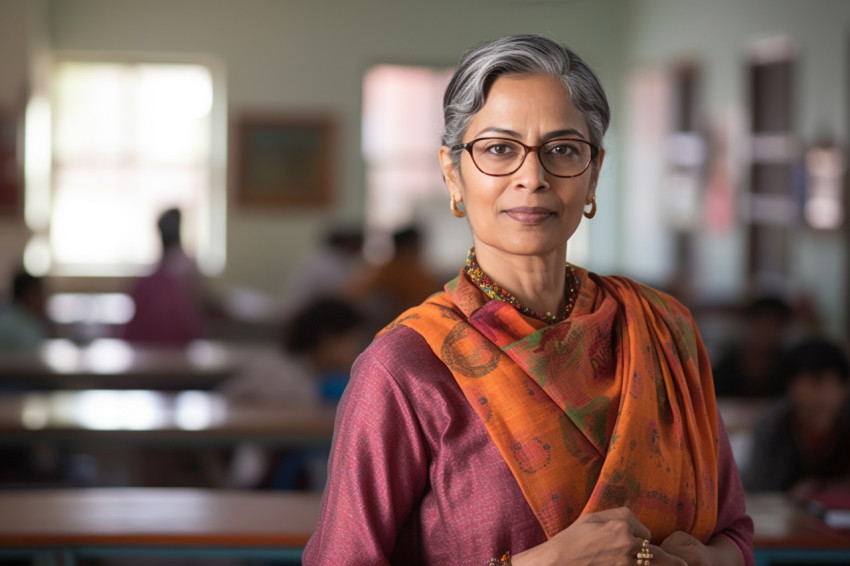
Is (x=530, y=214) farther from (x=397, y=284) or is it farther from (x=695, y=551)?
(x=397, y=284)

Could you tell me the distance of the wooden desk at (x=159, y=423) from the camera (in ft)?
12.4

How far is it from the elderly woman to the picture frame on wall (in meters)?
8.58

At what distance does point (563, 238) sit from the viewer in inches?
56.3

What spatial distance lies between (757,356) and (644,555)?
150 inches

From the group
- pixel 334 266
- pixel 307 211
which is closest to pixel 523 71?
pixel 334 266

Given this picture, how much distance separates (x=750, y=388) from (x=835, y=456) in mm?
1533

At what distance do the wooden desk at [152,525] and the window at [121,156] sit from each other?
7254 millimetres

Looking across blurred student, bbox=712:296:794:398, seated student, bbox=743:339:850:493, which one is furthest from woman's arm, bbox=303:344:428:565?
blurred student, bbox=712:296:794:398

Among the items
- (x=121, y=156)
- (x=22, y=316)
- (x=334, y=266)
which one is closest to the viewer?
(x=22, y=316)

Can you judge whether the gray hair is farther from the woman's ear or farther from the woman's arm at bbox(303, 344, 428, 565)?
the woman's arm at bbox(303, 344, 428, 565)

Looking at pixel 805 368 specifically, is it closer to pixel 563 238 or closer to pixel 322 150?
pixel 563 238

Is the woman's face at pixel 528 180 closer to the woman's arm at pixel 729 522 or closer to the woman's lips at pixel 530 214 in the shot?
the woman's lips at pixel 530 214

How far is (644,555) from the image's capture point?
1320 millimetres

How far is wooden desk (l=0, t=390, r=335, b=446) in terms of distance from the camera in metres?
3.77
